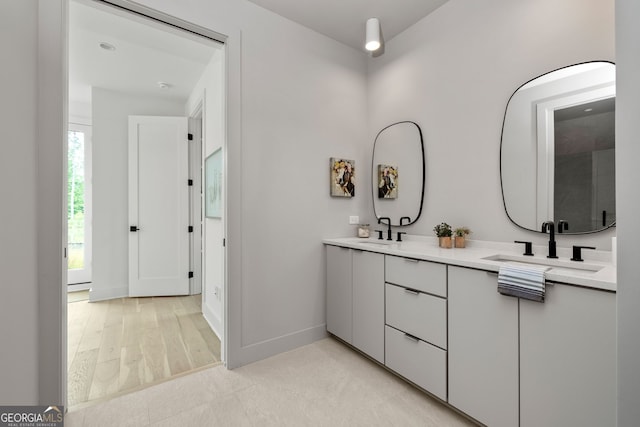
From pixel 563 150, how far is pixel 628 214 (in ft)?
4.52

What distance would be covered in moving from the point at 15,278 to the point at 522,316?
169 centimetres

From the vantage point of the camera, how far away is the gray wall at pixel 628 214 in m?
0.55

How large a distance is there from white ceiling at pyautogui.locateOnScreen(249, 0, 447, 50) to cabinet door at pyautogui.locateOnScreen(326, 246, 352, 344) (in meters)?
1.96

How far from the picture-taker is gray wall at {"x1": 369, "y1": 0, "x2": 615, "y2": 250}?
1.61 meters

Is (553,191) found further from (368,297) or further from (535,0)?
(368,297)

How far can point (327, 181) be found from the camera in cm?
263

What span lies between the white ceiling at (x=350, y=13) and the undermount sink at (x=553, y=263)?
200cm

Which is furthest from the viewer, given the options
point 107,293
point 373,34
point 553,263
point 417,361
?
point 107,293

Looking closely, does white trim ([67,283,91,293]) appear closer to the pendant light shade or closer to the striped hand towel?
the pendant light shade

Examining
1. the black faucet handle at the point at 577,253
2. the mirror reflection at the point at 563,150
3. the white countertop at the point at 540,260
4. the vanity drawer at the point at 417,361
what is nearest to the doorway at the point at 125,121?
the vanity drawer at the point at 417,361

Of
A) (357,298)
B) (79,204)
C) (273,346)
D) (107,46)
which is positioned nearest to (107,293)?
(79,204)

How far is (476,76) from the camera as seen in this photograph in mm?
2043

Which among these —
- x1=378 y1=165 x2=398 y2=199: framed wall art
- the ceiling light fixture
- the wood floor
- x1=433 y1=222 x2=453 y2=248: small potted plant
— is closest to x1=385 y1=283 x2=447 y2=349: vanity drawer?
x1=433 y1=222 x2=453 y2=248: small potted plant

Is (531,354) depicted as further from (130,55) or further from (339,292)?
(130,55)
